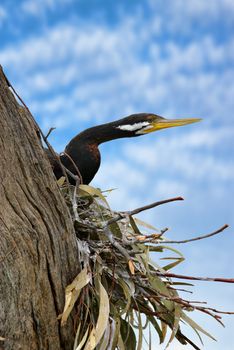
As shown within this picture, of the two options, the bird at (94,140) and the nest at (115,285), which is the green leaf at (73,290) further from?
the bird at (94,140)

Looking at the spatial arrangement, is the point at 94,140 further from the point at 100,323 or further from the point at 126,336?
the point at 100,323

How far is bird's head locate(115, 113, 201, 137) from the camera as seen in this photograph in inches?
170

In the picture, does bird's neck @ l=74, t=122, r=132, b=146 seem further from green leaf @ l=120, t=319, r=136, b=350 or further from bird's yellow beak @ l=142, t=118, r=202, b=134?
green leaf @ l=120, t=319, r=136, b=350

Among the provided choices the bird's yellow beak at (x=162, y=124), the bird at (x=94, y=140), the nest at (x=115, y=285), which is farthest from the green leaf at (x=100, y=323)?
the bird's yellow beak at (x=162, y=124)

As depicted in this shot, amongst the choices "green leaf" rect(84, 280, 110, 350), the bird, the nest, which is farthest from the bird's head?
"green leaf" rect(84, 280, 110, 350)

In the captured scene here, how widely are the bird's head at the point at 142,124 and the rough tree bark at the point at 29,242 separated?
4.80 ft

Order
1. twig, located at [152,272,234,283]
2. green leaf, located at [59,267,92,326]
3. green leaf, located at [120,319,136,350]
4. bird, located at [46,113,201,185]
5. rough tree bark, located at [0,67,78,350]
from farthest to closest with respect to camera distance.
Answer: bird, located at [46,113,201,185] < green leaf, located at [120,319,136,350] < twig, located at [152,272,234,283] < green leaf, located at [59,267,92,326] < rough tree bark, located at [0,67,78,350]

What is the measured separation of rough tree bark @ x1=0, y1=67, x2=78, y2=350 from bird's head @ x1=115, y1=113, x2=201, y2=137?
1.46 m

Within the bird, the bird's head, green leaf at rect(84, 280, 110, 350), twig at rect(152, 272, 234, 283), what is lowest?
green leaf at rect(84, 280, 110, 350)

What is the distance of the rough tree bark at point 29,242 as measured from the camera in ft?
8.67

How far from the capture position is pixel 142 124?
4.35 metres

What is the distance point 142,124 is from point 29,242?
1.85 m

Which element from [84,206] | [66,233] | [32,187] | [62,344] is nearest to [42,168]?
[32,187]

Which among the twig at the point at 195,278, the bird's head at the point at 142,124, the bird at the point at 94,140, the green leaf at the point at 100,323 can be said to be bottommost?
the green leaf at the point at 100,323
